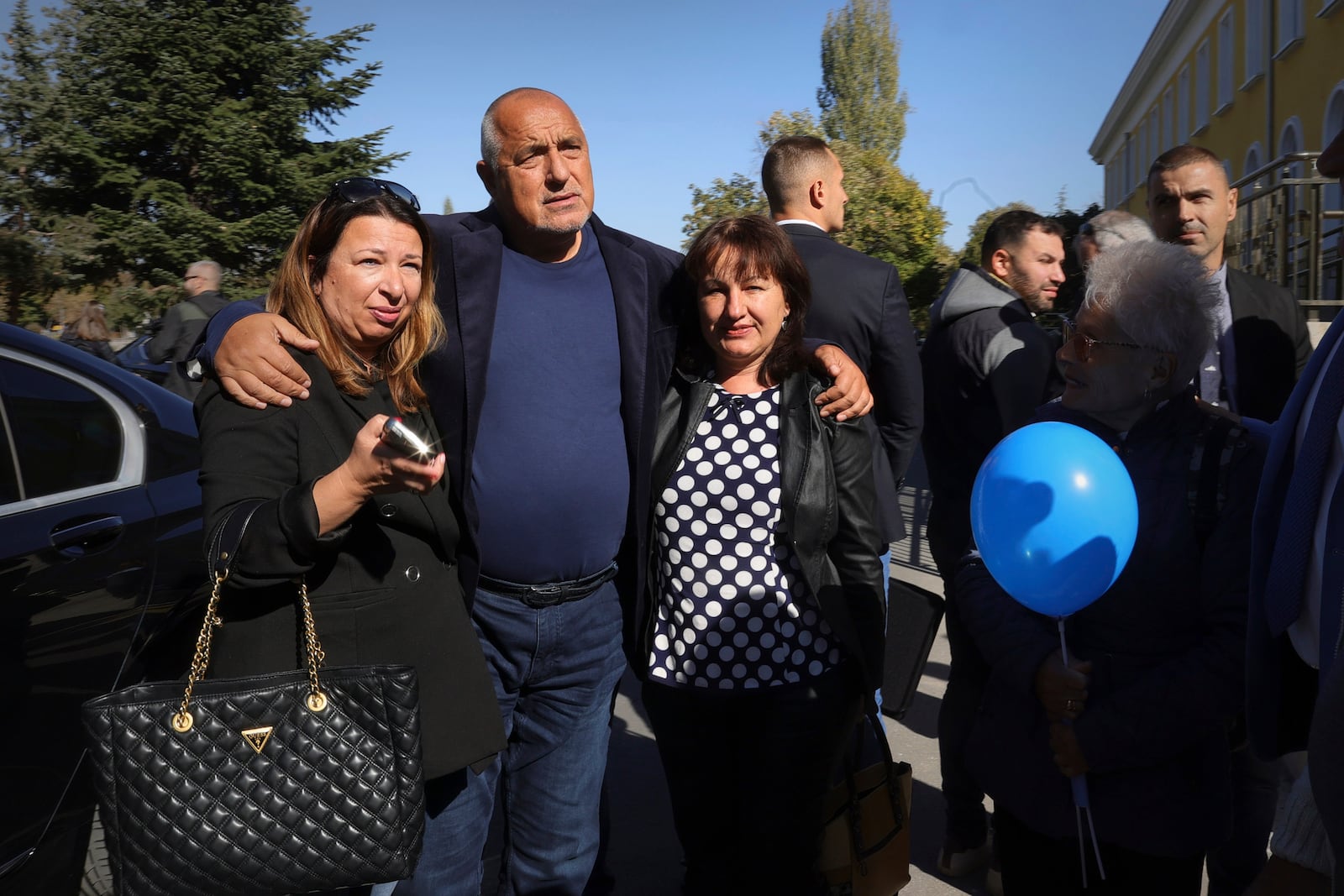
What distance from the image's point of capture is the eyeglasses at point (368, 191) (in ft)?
7.12

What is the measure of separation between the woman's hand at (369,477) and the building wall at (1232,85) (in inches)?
624

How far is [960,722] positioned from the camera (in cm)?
353

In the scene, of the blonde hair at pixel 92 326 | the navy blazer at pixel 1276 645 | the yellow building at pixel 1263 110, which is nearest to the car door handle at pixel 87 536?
the navy blazer at pixel 1276 645

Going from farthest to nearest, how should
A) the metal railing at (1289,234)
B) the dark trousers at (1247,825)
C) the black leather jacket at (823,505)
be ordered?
the metal railing at (1289,234) → the dark trousers at (1247,825) → the black leather jacket at (823,505)

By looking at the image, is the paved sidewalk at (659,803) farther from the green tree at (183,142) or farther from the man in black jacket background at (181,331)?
the green tree at (183,142)

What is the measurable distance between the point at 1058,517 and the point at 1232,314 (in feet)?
5.53

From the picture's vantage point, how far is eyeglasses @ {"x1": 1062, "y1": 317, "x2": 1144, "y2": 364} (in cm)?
224

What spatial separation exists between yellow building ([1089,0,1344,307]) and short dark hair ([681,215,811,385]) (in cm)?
278

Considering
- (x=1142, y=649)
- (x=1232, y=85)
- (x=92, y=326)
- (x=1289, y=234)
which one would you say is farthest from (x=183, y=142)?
(x=1142, y=649)

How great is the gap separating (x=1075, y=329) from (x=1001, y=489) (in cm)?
42

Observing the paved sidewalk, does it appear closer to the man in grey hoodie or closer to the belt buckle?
the man in grey hoodie

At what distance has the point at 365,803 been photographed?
6.23 ft

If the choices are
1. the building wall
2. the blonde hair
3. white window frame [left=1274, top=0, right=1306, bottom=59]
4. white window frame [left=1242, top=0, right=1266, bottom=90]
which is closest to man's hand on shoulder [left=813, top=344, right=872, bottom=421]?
the blonde hair

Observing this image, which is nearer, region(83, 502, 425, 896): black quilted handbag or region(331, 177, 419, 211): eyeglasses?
region(83, 502, 425, 896): black quilted handbag
